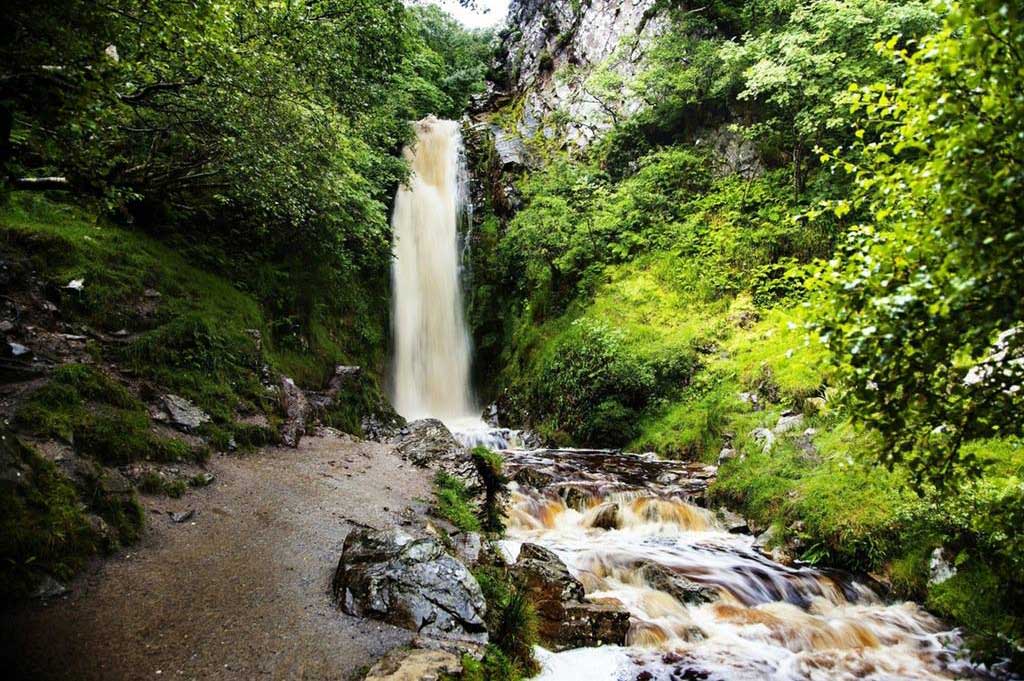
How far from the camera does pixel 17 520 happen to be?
182 inches

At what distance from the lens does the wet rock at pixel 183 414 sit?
8125 mm

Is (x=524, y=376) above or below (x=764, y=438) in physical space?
above

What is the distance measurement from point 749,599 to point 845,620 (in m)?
1.14

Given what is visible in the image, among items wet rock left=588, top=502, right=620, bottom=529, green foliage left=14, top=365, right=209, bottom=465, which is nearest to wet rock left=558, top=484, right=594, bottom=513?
wet rock left=588, top=502, right=620, bottom=529

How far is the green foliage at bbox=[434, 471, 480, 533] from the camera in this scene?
8.61 metres

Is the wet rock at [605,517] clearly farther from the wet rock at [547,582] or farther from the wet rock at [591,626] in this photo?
the wet rock at [591,626]

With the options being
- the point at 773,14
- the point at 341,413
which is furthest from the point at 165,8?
the point at 773,14

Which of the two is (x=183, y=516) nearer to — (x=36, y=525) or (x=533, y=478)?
(x=36, y=525)

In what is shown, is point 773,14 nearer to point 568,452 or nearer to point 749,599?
point 568,452

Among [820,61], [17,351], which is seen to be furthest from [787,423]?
[17,351]

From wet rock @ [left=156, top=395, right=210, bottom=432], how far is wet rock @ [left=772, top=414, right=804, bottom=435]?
35.5ft

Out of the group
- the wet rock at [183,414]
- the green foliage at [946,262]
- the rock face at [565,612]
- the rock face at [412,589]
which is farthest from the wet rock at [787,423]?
the wet rock at [183,414]

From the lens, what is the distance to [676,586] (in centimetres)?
743

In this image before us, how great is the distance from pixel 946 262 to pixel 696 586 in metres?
5.82
